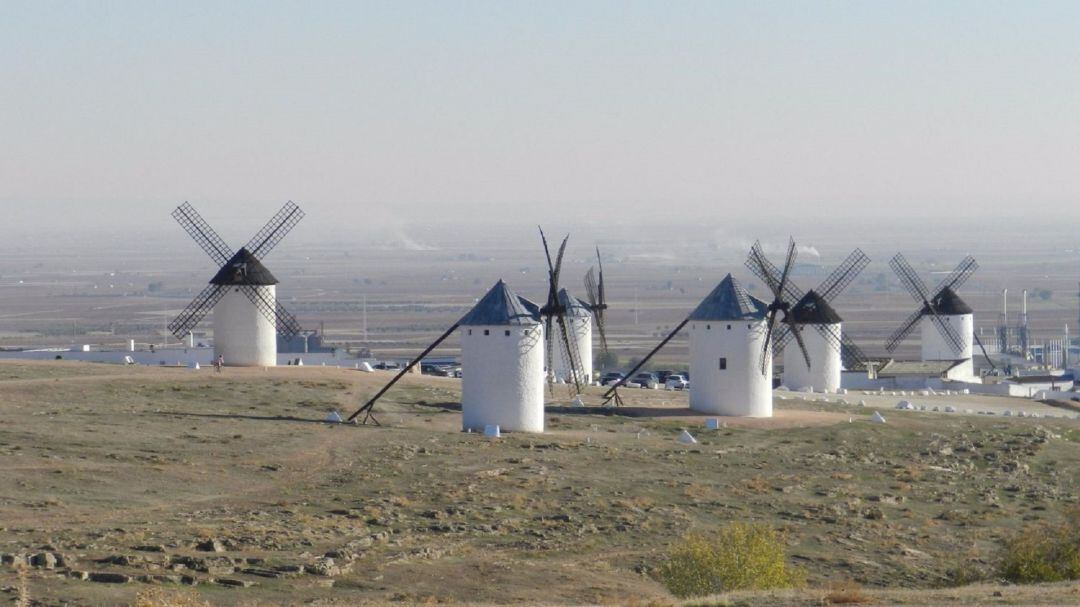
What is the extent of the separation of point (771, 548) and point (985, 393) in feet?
146

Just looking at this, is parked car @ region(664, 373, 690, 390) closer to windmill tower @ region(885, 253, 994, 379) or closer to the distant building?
windmill tower @ region(885, 253, 994, 379)

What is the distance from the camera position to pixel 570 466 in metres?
39.2

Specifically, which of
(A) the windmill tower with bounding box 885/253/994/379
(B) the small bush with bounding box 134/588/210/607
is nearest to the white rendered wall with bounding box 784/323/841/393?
(A) the windmill tower with bounding box 885/253/994/379

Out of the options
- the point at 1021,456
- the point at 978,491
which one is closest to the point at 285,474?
the point at 978,491

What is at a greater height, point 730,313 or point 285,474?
point 730,313

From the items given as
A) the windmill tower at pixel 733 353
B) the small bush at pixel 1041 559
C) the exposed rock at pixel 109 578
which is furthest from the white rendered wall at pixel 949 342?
the exposed rock at pixel 109 578

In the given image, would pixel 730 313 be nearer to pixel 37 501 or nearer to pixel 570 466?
pixel 570 466

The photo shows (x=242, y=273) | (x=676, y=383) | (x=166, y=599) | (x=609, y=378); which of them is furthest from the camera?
(x=609, y=378)

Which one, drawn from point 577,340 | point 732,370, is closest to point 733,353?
point 732,370

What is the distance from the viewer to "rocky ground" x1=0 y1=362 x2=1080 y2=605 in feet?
89.4

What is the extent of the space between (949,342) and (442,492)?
44591 mm

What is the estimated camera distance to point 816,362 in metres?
64.8

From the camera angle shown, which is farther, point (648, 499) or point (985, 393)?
point (985, 393)

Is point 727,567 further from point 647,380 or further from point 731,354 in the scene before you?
point 647,380
